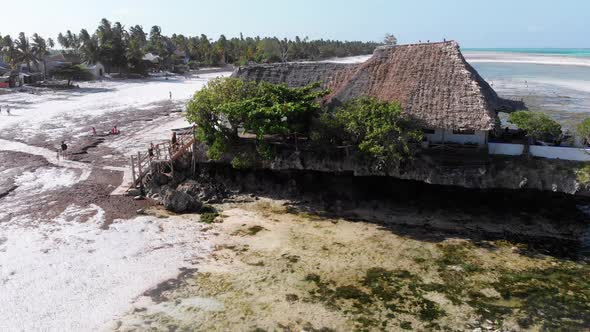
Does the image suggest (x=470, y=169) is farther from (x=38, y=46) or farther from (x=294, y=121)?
(x=38, y=46)

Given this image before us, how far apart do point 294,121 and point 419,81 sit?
21.4ft

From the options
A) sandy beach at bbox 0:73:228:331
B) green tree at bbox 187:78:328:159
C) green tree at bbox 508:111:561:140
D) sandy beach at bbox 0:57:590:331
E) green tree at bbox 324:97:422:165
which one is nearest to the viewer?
sandy beach at bbox 0:57:590:331

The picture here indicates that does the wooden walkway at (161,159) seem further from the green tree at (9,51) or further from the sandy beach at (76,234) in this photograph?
the green tree at (9,51)

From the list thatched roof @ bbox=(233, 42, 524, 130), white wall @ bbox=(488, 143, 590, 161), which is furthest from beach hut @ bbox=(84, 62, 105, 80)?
white wall @ bbox=(488, 143, 590, 161)

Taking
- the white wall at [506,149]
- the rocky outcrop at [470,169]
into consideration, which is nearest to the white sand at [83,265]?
the rocky outcrop at [470,169]

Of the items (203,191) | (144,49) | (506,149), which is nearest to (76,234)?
(203,191)

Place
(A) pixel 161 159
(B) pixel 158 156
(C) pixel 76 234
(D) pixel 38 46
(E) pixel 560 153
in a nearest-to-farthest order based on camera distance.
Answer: (C) pixel 76 234, (E) pixel 560 153, (A) pixel 161 159, (B) pixel 158 156, (D) pixel 38 46

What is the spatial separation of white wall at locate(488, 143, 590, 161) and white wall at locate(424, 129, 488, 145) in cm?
50

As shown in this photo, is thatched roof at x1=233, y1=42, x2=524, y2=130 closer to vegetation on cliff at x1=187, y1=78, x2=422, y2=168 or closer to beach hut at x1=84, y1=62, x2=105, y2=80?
vegetation on cliff at x1=187, y1=78, x2=422, y2=168

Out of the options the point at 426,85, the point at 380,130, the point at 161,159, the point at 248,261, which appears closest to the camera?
the point at 248,261

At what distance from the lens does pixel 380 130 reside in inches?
753

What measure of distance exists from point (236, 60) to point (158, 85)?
39.3m

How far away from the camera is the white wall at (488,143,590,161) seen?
1916cm

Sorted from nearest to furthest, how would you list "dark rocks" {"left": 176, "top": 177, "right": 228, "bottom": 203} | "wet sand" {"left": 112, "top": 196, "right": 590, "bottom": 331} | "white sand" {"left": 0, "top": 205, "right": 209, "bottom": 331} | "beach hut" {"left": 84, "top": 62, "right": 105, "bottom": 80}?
"wet sand" {"left": 112, "top": 196, "right": 590, "bottom": 331} → "white sand" {"left": 0, "top": 205, "right": 209, "bottom": 331} → "dark rocks" {"left": 176, "top": 177, "right": 228, "bottom": 203} → "beach hut" {"left": 84, "top": 62, "right": 105, "bottom": 80}
